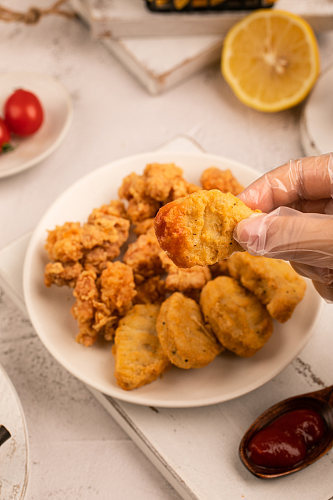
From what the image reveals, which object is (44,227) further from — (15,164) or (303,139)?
(303,139)

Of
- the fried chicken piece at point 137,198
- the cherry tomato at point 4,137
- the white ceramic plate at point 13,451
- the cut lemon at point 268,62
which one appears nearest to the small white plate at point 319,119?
the cut lemon at point 268,62

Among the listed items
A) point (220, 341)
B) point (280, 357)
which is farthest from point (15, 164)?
point (280, 357)

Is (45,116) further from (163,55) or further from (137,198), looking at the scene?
(137,198)

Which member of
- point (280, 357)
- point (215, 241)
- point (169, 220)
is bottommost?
point (280, 357)

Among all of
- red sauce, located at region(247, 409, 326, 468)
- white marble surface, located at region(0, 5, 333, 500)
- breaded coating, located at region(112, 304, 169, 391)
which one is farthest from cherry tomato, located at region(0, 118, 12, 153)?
red sauce, located at region(247, 409, 326, 468)

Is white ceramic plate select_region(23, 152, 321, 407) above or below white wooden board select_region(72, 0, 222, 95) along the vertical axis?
below

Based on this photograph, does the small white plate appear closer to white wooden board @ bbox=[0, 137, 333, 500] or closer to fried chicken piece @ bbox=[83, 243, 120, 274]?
white wooden board @ bbox=[0, 137, 333, 500]
